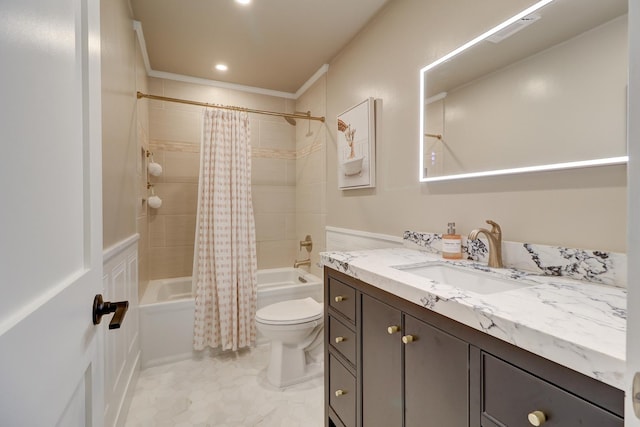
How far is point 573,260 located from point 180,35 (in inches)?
107

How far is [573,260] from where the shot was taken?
3.16 feet

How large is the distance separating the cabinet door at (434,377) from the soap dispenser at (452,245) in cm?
51

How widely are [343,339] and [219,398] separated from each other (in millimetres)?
1091

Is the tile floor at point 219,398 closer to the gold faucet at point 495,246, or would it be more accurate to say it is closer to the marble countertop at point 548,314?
the marble countertop at point 548,314

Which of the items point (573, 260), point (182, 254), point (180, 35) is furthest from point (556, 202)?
point (182, 254)

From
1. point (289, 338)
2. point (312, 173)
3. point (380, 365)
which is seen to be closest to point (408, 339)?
point (380, 365)

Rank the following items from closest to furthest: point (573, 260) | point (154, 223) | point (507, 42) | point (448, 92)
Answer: point (573, 260)
point (507, 42)
point (448, 92)
point (154, 223)

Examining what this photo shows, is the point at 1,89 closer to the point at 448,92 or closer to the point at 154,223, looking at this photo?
the point at 448,92

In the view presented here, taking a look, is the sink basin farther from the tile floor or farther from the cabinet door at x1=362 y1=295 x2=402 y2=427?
the tile floor

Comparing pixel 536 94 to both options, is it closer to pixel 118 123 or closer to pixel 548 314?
pixel 548 314

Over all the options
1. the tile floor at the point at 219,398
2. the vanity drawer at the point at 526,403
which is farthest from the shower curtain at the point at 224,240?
the vanity drawer at the point at 526,403

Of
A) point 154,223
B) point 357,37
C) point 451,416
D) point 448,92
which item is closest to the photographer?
point 451,416

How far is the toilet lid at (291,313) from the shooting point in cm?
199

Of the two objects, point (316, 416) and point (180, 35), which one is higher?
point (180, 35)
